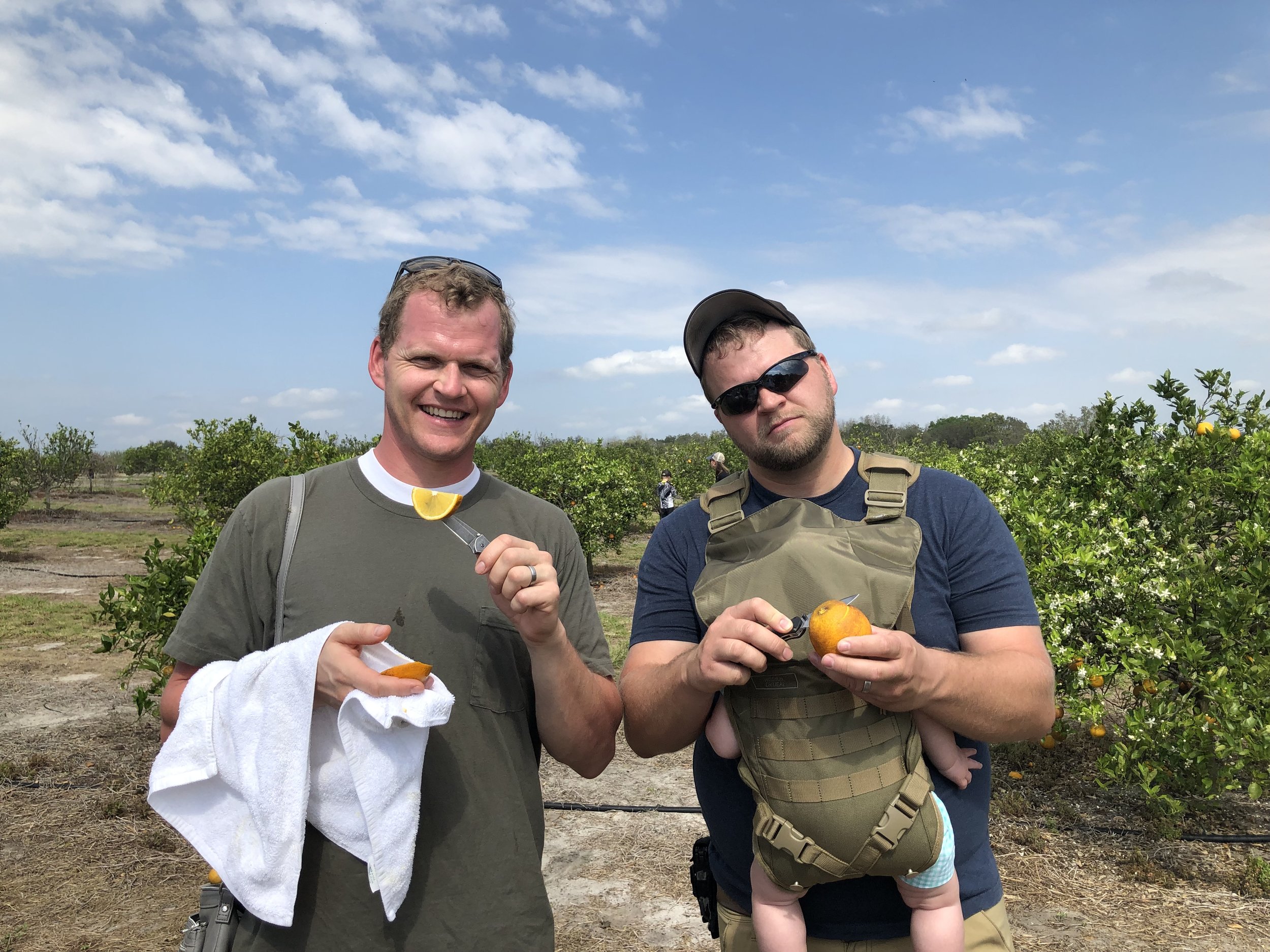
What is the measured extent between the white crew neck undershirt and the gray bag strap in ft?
0.55

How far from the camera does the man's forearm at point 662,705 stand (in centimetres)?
192

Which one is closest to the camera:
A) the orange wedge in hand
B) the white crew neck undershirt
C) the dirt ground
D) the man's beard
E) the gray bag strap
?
the orange wedge in hand

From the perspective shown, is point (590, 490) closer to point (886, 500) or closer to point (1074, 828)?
point (1074, 828)

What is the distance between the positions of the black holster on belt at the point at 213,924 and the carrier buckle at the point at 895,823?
1.46m

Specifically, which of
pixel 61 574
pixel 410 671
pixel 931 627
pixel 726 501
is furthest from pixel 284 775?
pixel 61 574

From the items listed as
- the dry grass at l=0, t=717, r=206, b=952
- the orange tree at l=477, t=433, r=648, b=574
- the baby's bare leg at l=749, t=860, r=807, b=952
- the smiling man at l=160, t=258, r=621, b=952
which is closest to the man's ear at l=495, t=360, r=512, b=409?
the smiling man at l=160, t=258, r=621, b=952

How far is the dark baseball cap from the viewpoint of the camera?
2.26 metres

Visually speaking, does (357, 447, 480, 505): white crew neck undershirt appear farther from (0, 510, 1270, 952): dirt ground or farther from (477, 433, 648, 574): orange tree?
(477, 433, 648, 574): orange tree

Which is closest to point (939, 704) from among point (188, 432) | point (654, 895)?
point (654, 895)

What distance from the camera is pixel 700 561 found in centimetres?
218

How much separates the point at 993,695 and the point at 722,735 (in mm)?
659

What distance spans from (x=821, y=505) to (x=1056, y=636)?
362 centimetres

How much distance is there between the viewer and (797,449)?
2.11 meters

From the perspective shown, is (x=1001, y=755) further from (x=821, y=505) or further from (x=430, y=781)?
(x=430, y=781)
